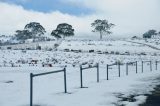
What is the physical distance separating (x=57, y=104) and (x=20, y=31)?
128634 mm

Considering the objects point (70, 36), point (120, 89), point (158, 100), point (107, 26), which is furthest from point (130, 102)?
point (107, 26)

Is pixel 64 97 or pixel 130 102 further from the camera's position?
pixel 64 97

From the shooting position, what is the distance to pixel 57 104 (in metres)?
14.1

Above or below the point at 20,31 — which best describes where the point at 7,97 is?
below

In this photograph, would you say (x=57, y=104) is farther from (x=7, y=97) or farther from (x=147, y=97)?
(x=147, y=97)

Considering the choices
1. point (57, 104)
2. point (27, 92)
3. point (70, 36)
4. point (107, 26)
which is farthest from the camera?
point (107, 26)

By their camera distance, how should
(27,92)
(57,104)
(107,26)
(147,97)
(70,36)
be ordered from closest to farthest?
(57,104)
(147,97)
(27,92)
(70,36)
(107,26)

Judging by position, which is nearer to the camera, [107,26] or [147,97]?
[147,97]

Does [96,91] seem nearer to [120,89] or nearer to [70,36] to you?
[120,89]

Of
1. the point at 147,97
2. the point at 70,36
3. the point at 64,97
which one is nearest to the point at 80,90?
the point at 64,97

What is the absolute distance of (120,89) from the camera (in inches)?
727

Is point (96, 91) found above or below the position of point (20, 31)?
below

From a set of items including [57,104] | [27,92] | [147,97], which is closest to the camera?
[57,104]

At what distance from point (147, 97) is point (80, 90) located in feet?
11.8
